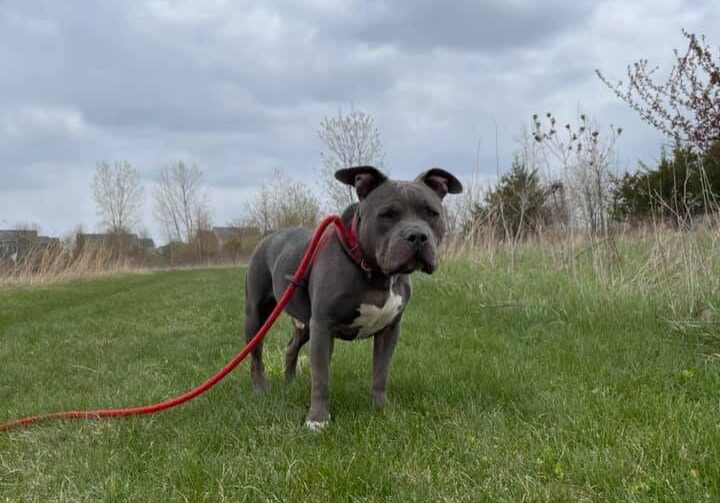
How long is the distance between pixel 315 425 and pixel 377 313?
744 mm

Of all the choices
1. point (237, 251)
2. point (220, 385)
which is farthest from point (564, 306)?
point (237, 251)

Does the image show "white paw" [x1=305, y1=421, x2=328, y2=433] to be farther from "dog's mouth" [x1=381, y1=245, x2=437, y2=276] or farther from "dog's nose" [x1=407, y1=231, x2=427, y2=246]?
"dog's nose" [x1=407, y1=231, x2=427, y2=246]

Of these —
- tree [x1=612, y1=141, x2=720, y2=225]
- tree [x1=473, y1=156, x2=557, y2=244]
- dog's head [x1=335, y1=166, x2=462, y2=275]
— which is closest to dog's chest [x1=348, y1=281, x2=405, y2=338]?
dog's head [x1=335, y1=166, x2=462, y2=275]

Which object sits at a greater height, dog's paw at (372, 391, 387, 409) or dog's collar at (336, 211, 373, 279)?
dog's collar at (336, 211, 373, 279)

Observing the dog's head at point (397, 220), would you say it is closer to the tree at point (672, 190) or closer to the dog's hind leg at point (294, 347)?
the dog's hind leg at point (294, 347)

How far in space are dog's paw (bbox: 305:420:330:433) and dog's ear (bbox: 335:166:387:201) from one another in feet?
4.36

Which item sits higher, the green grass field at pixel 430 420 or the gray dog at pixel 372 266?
the gray dog at pixel 372 266

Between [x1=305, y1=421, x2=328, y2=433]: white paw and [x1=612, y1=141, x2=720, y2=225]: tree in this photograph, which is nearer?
[x1=305, y1=421, x2=328, y2=433]: white paw

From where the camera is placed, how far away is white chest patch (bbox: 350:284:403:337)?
3.78m

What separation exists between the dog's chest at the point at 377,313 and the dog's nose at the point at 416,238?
1.67ft

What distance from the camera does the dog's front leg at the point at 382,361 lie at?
4070 millimetres

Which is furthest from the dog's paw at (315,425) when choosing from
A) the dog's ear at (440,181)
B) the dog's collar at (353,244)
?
the dog's ear at (440,181)

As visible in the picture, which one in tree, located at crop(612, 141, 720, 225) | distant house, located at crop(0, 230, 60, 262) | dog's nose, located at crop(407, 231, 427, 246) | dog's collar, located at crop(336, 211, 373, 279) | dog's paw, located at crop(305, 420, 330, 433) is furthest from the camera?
distant house, located at crop(0, 230, 60, 262)

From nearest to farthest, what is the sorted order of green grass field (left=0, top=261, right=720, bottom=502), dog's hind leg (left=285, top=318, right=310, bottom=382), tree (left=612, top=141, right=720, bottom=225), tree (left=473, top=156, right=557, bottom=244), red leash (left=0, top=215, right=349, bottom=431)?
green grass field (left=0, top=261, right=720, bottom=502) → red leash (left=0, top=215, right=349, bottom=431) → dog's hind leg (left=285, top=318, right=310, bottom=382) → tree (left=612, top=141, right=720, bottom=225) → tree (left=473, top=156, right=557, bottom=244)
